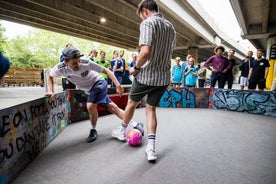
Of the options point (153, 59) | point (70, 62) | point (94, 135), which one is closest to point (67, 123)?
point (94, 135)

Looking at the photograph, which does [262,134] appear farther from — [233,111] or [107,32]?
[107,32]

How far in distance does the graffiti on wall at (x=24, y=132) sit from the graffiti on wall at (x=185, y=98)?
184 inches

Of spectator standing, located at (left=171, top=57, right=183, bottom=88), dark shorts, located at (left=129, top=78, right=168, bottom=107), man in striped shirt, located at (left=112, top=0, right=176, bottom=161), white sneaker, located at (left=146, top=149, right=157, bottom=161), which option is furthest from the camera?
spectator standing, located at (left=171, top=57, right=183, bottom=88)

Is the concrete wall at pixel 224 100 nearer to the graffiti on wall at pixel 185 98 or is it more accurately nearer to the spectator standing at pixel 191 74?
the graffiti on wall at pixel 185 98

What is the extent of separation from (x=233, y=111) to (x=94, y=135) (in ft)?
16.8

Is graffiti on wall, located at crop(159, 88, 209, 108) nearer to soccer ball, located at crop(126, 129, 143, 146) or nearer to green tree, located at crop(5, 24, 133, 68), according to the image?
soccer ball, located at crop(126, 129, 143, 146)

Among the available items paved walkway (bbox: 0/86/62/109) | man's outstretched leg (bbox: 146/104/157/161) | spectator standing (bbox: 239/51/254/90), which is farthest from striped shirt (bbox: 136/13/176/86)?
spectator standing (bbox: 239/51/254/90)

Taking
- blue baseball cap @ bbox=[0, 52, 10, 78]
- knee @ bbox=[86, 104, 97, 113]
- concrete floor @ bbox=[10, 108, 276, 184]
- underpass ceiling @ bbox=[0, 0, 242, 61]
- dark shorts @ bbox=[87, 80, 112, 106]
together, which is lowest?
concrete floor @ bbox=[10, 108, 276, 184]

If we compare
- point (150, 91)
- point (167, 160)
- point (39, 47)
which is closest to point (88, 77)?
point (150, 91)

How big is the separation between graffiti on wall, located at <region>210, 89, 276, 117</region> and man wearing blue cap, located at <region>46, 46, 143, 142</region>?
15.5 feet

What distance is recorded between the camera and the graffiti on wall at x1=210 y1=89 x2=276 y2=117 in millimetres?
5668

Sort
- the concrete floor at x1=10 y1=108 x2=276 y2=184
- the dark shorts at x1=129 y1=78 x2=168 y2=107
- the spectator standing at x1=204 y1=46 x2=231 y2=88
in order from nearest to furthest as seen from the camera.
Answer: the concrete floor at x1=10 y1=108 x2=276 y2=184
the dark shorts at x1=129 y1=78 x2=168 y2=107
the spectator standing at x1=204 y1=46 x2=231 y2=88

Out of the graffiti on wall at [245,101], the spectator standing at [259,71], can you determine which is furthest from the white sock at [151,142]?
the spectator standing at [259,71]

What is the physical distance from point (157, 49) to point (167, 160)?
1511 millimetres
